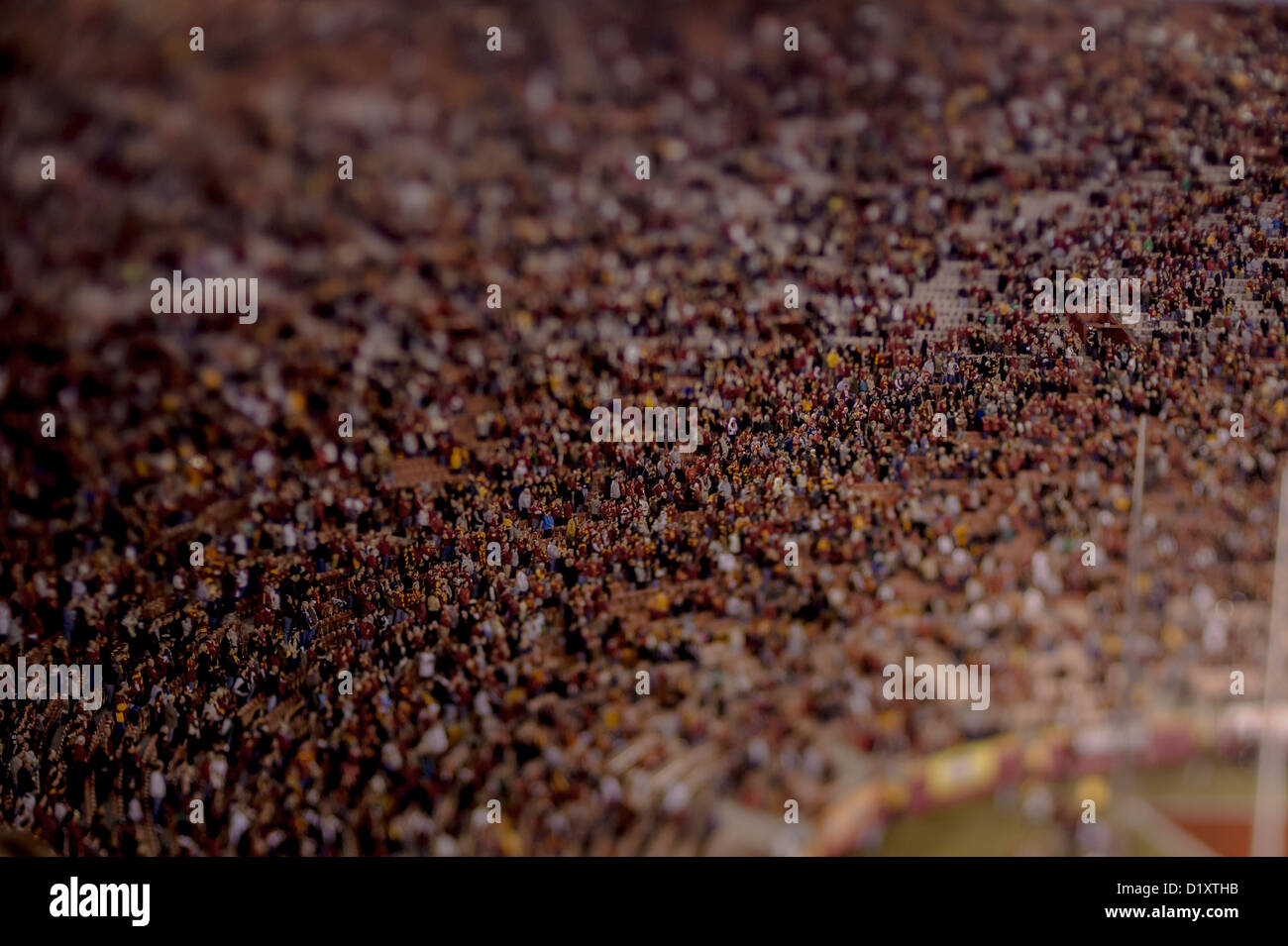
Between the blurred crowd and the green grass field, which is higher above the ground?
the blurred crowd

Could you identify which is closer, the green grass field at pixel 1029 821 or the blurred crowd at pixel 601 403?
the green grass field at pixel 1029 821

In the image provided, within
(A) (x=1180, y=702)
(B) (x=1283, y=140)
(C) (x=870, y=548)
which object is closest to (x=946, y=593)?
(C) (x=870, y=548)

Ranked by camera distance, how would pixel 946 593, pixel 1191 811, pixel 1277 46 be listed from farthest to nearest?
1. pixel 1277 46
2. pixel 946 593
3. pixel 1191 811

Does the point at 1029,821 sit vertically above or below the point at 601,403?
below

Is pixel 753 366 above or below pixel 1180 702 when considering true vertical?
above

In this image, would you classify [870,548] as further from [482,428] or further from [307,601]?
[307,601]

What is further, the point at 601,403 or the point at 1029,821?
the point at 601,403

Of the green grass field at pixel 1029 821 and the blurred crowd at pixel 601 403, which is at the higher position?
the blurred crowd at pixel 601 403

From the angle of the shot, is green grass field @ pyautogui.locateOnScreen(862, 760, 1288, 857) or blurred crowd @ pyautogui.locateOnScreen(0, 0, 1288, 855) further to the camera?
blurred crowd @ pyautogui.locateOnScreen(0, 0, 1288, 855)
